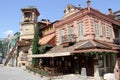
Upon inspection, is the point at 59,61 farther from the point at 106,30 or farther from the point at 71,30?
the point at 106,30

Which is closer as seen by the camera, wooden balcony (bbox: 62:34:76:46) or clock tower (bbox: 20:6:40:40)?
wooden balcony (bbox: 62:34:76:46)

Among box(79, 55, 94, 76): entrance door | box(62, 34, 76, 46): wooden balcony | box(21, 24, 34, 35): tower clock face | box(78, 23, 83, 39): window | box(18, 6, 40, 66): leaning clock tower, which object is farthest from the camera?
box(21, 24, 34, 35): tower clock face

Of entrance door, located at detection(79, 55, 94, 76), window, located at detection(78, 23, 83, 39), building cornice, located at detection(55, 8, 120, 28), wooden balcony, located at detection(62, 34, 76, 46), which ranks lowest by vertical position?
entrance door, located at detection(79, 55, 94, 76)

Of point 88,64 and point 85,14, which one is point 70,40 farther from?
point 88,64

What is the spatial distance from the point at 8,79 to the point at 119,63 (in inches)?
525

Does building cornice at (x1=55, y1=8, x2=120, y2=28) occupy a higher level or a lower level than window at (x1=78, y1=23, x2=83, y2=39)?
higher

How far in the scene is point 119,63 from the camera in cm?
2094

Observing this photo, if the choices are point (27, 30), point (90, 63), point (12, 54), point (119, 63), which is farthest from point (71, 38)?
point (12, 54)

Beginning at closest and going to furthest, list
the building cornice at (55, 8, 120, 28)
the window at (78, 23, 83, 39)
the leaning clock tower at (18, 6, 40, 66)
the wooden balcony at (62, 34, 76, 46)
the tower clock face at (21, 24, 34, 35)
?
1. the building cornice at (55, 8, 120, 28)
2. the window at (78, 23, 83, 39)
3. the wooden balcony at (62, 34, 76, 46)
4. the leaning clock tower at (18, 6, 40, 66)
5. the tower clock face at (21, 24, 34, 35)

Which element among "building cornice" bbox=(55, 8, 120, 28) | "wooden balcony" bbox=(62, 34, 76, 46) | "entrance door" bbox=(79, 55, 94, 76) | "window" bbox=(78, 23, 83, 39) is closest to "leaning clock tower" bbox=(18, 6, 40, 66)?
"building cornice" bbox=(55, 8, 120, 28)

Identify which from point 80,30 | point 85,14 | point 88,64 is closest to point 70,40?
point 80,30

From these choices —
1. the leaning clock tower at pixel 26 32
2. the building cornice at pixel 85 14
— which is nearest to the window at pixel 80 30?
the building cornice at pixel 85 14

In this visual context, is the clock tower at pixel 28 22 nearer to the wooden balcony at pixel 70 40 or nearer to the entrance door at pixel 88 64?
the wooden balcony at pixel 70 40

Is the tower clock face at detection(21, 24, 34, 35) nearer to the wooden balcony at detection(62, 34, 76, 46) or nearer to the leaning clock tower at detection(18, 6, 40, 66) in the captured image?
the leaning clock tower at detection(18, 6, 40, 66)
